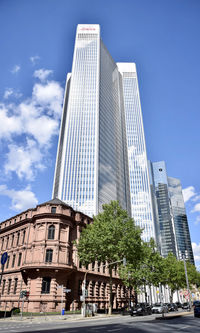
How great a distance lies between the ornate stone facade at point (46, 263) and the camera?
35.0 metres

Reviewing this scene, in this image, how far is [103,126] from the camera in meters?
129

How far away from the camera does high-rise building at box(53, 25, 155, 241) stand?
105 m

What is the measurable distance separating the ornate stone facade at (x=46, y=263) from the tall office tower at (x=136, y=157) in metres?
95.4

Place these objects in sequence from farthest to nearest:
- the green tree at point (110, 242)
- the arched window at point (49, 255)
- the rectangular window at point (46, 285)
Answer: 1. the arched window at point (49, 255)
2. the rectangular window at point (46, 285)
3. the green tree at point (110, 242)

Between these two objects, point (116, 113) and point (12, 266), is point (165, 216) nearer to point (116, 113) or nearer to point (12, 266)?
point (116, 113)

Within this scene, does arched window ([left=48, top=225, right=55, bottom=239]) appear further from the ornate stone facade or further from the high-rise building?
the high-rise building

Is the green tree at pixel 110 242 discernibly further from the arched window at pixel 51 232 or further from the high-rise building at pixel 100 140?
the high-rise building at pixel 100 140

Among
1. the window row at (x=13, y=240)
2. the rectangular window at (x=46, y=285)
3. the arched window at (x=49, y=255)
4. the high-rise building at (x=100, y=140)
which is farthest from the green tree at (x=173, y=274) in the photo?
the window row at (x=13, y=240)

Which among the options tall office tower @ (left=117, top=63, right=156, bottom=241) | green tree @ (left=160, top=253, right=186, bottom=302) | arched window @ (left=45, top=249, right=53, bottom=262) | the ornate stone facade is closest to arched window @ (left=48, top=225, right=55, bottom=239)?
the ornate stone facade

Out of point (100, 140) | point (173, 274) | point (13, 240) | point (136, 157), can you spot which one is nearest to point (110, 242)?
point (13, 240)

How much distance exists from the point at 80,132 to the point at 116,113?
51.6 meters

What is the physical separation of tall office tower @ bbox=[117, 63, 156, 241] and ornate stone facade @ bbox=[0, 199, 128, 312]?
95363 mm

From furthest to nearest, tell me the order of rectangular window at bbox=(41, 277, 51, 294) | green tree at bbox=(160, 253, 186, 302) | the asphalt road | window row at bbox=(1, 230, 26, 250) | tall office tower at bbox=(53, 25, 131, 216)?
tall office tower at bbox=(53, 25, 131, 216), green tree at bbox=(160, 253, 186, 302), window row at bbox=(1, 230, 26, 250), rectangular window at bbox=(41, 277, 51, 294), the asphalt road

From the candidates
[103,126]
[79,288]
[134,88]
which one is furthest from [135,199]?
[79,288]
